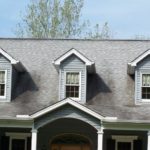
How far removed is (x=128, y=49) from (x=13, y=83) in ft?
21.1

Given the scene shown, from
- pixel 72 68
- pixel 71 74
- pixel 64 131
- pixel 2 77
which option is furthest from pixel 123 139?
pixel 2 77

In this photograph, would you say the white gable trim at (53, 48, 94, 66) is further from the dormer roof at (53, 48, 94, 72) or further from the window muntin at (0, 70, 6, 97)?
the window muntin at (0, 70, 6, 97)

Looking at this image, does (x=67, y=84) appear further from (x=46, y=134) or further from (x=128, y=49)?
(x=128, y=49)

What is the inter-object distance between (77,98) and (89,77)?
1.62 meters

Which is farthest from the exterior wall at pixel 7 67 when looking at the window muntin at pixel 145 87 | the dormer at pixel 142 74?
the window muntin at pixel 145 87

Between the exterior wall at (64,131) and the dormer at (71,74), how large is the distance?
1376 mm

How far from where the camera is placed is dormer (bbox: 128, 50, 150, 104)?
2517 cm

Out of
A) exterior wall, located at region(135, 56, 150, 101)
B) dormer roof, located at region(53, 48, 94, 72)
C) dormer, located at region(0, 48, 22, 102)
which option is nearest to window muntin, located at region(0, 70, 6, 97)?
dormer, located at region(0, 48, 22, 102)

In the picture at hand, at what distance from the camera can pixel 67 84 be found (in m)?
25.5

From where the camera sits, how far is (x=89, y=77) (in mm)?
26359

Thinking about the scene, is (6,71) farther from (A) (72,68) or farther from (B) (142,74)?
(B) (142,74)

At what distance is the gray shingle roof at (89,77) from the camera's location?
24125mm

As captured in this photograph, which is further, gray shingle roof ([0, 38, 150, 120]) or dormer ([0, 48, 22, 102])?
dormer ([0, 48, 22, 102])

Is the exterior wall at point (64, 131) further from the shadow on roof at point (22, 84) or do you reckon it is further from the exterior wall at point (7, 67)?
the exterior wall at point (7, 67)
